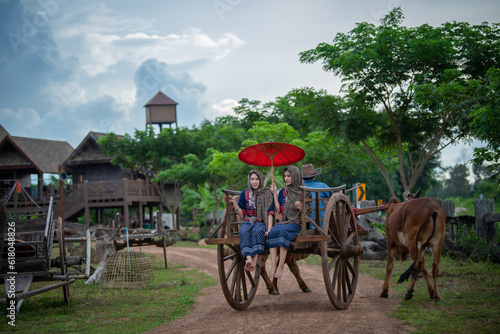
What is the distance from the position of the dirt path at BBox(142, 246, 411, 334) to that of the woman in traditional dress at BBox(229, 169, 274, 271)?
33.0 inches

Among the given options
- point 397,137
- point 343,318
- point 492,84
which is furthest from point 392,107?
point 343,318

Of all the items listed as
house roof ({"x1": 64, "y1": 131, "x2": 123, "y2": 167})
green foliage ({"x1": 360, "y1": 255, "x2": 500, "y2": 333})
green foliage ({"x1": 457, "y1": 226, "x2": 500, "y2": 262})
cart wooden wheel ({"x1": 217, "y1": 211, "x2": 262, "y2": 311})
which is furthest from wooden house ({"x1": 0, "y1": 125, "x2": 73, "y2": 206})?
green foliage ({"x1": 360, "y1": 255, "x2": 500, "y2": 333})

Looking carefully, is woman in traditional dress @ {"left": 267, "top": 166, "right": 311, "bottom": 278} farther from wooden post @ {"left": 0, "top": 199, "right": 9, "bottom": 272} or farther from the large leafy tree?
the large leafy tree

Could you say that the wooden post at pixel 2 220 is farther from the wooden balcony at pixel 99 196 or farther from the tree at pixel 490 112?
the wooden balcony at pixel 99 196

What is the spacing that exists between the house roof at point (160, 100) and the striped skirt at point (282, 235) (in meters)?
37.3

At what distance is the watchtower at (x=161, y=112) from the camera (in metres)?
43.2

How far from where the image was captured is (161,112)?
1710 inches

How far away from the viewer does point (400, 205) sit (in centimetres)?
858

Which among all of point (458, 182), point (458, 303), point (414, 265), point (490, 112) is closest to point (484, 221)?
point (490, 112)

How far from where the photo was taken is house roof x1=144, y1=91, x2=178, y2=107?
4328 cm

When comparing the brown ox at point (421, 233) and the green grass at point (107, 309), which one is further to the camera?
the brown ox at point (421, 233)

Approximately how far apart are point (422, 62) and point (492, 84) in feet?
28.5

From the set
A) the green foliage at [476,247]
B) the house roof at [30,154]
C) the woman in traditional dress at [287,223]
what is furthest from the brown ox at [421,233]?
the house roof at [30,154]

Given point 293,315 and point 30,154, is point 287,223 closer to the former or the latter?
point 293,315
